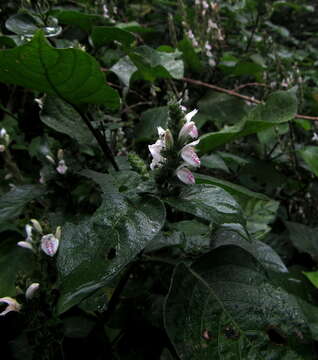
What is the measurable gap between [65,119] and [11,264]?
1.61 ft

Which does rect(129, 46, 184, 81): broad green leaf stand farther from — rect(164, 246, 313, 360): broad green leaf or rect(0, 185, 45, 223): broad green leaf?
rect(164, 246, 313, 360): broad green leaf

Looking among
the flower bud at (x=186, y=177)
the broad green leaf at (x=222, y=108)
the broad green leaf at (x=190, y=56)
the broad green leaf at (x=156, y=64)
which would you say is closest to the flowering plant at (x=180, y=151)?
the flower bud at (x=186, y=177)

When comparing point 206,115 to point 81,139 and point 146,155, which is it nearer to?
point 146,155

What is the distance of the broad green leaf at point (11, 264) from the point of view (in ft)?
3.26

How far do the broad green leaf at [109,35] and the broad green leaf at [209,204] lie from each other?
2.96 ft

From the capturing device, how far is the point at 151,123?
1.19 metres

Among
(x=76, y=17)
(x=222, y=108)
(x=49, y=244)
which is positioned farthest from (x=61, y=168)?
(x=222, y=108)

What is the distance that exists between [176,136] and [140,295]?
1.50ft

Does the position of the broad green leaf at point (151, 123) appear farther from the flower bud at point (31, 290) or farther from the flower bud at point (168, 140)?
the flower bud at point (31, 290)

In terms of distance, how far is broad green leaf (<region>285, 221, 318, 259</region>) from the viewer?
1.34 meters

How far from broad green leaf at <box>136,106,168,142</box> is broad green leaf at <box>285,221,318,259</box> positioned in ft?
2.35

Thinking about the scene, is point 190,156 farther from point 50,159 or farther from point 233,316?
point 50,159

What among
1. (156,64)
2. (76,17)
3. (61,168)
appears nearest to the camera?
(61,168)

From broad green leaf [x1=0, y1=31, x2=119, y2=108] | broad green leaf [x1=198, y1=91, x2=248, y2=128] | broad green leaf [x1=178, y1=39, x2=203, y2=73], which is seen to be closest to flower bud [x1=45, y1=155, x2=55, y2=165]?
broad green leaf [x1=0, y1=31, x2=119, y2=108]
